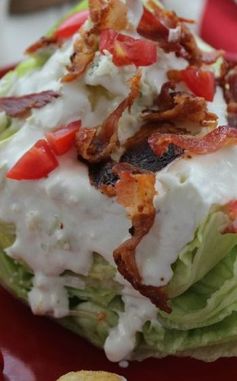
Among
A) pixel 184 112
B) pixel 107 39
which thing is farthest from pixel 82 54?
pixel 184 112

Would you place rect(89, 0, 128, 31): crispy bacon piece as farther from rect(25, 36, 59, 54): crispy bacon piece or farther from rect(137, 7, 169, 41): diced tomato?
rect(25, 36, 59, 54): crispy bacon piece

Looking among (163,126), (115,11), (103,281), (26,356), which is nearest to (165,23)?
(115,11)

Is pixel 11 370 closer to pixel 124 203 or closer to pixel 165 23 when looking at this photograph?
pixel 124 203

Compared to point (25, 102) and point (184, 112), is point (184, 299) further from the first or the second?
point (25, 102)

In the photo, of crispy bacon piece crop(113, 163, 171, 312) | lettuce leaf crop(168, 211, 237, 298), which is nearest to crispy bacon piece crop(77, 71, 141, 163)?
crispy bacon piece crop(113, 163, 171, 312)

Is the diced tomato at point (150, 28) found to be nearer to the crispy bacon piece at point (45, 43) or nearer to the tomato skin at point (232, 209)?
the crispy bacon piece at point (45, 43)

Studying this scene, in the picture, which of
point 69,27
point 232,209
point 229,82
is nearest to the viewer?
point 232,209

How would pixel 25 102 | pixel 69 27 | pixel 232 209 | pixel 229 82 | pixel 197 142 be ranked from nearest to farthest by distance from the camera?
pixel 232 209 → pixel 197 142 → pixel 25 102 → pixel 229 82 → pixel 69 27
